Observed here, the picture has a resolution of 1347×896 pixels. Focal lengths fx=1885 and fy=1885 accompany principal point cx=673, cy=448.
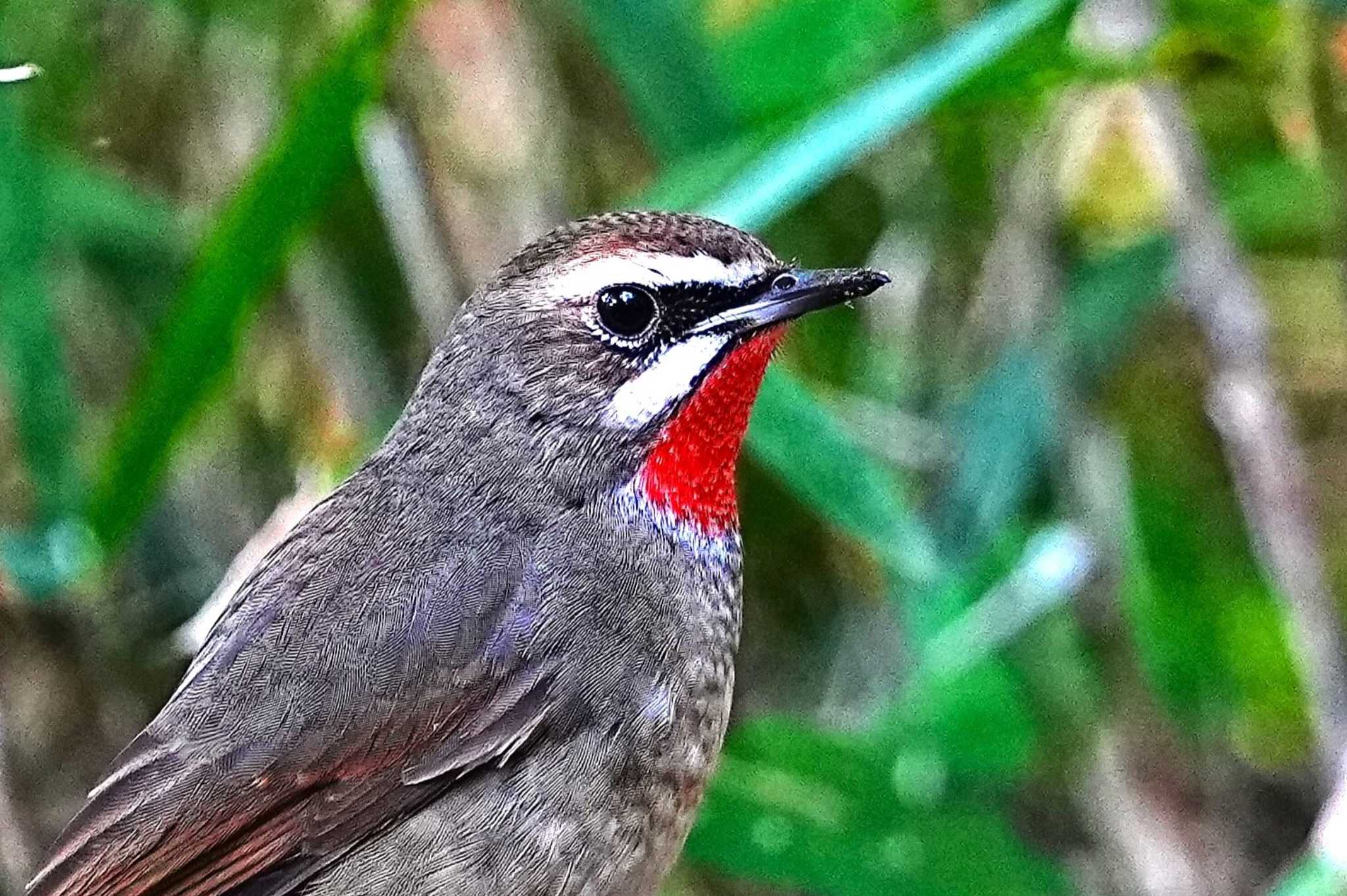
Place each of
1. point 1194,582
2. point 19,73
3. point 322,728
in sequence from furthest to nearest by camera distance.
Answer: point 1194,582 → point 322,728 → point 19,73

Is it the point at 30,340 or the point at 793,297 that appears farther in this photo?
the point at 30,340

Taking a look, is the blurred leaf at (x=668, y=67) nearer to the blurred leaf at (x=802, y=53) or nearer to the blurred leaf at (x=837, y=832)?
the blurred leaf at (x=802, y=53)

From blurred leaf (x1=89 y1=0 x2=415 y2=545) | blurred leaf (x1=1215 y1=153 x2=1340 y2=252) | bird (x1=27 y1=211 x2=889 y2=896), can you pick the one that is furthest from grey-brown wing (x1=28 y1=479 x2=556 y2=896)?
blurred leaf (x1=1215 y1=153 x2=1340 y2=252)

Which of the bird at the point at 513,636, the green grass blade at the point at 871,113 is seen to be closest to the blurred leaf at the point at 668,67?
the green grass blade at the point at 871,113

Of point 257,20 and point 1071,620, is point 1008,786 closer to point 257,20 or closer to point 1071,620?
point 1071,620

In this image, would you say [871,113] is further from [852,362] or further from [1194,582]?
[1194,582]

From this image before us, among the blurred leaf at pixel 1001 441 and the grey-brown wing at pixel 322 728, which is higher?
the grey-brown wing at pixel 322 728

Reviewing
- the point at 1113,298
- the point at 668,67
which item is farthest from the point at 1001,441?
the point at 668,67
